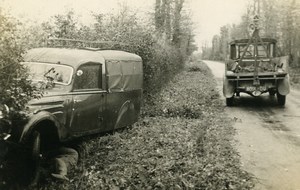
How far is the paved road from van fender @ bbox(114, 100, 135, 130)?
8.28 ft

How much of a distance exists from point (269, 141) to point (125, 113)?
3300mm

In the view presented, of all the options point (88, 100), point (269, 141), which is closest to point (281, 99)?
point (269, 141)

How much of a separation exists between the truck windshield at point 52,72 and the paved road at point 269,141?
3570 mm

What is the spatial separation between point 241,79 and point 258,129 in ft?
12.7

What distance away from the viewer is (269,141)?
9547mm

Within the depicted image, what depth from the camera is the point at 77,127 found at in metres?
7.31

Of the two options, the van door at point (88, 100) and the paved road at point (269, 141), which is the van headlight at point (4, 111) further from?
the paved road at point (269, 141)

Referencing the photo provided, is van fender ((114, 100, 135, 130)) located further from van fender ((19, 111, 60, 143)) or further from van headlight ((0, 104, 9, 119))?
van headlight ((0, 104, 9, 119))

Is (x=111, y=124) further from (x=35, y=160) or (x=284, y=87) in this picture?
(x=284, y=87)

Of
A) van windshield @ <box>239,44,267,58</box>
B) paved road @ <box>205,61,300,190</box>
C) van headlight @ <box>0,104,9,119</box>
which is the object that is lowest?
paved road @ <box>205,61,300,190</box>

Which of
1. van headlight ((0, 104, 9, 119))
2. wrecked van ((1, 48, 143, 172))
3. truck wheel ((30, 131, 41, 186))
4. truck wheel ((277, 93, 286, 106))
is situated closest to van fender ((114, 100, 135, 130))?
wrecked van ((1, 48, 143, 172))

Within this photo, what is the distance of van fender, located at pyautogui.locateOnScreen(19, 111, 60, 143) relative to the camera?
5680 mm

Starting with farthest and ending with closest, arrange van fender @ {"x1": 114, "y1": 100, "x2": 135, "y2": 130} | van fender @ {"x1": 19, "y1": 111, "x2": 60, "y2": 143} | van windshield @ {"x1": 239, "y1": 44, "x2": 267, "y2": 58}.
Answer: van windshield @ {"x1": 239, "y1": 44, "x2": 267, "y2": 58} < van fender @ {"x1": 114, "y1": 100, "x2": 135, "y2": 130} < van fender @ {"x1": 19, "y1": 111, "x2": 60, "y2": 143}

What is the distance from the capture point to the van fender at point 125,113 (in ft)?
29.9
